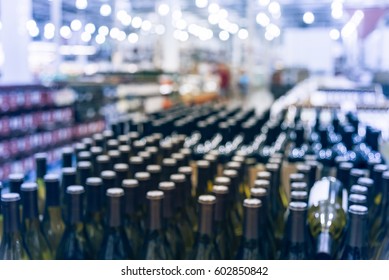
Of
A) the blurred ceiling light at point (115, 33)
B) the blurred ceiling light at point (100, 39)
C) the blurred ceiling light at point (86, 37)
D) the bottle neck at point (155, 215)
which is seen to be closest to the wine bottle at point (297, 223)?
the bottle neck at point (155, 215)

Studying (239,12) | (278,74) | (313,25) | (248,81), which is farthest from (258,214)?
(313,25)

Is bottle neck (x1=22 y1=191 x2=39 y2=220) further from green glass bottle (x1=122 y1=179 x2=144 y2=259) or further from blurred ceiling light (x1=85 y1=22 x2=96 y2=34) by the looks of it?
blurred ceiling light (x1=85 y1=22 x2=96 y2=34)

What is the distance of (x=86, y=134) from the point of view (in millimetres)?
3959

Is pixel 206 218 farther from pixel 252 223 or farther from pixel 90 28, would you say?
pixel 90 28

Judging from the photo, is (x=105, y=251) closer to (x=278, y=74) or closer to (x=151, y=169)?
(x=151, y=169)

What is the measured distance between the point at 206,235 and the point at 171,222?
6.0 inches

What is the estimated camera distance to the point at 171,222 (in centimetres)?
115

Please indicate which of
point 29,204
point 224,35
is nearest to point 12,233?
point 29,204

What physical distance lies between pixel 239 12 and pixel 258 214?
21076 millimetres

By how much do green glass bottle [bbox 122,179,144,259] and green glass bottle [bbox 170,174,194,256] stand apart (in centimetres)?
9

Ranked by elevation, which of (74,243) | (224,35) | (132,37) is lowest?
(74,243)

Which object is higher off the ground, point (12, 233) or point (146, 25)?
point (146, 25)

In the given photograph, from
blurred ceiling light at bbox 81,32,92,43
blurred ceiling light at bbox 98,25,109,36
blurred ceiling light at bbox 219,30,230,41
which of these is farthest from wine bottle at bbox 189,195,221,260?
blurred ceiling light at bbox 219,30,230,41

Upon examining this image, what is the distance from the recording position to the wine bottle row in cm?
95
